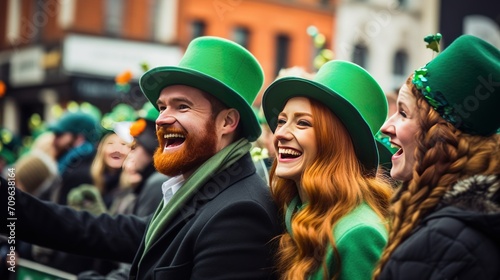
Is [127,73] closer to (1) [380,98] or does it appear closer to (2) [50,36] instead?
(1) [380,98]

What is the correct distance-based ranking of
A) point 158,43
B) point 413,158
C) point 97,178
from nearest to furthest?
point 413,158, point 97,178, point 158,43

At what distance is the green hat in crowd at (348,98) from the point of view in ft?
10.5

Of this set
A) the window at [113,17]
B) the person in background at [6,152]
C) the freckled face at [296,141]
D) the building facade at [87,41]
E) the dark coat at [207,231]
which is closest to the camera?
the dark coat at [207,231]

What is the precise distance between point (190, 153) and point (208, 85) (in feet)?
1.09

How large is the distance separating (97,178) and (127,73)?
1644mm

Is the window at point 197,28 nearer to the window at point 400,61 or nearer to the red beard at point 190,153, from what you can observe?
the window at point 400,61

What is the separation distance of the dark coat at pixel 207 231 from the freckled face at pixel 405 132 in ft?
2.32

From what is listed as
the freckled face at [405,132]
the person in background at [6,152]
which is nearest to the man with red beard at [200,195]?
the freckled face at [405,132]

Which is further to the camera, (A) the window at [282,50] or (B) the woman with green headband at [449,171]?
(A) the window at [282,50]

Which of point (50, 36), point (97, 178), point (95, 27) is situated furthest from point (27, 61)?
point (97, 178)

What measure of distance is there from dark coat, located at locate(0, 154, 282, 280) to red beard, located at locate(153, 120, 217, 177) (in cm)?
15

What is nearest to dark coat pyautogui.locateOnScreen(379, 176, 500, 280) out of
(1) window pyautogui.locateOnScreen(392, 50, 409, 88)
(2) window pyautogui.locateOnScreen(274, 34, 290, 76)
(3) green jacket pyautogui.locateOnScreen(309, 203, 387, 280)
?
Result: (3) green jacket pyautogui.locateOnScreen(309, 203, 387, 280)

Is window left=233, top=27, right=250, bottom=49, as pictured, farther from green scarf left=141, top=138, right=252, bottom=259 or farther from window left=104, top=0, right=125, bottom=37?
green scarf left=141, top=138, right=252, bottom=259

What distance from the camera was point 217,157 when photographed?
138 inches
